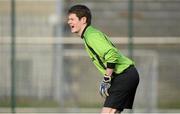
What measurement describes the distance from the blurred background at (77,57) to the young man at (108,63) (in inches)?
208

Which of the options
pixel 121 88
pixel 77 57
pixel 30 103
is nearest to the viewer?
pixel 121 88

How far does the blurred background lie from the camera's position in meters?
13.7

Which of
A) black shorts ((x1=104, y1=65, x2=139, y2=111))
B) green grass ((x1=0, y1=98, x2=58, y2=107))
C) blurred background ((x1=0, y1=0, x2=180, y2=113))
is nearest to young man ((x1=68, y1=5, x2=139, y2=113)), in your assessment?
black shorts ((x1=104, y1=65, x2=139, y2=111))

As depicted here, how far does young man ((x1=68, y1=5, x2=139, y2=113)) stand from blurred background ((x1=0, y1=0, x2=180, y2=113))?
5289 mm

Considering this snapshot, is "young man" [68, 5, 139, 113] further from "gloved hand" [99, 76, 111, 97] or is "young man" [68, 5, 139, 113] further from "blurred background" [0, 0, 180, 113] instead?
"blurred background" [0, 0, 180, 113]

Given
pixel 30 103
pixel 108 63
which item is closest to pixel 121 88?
pixel 108 63

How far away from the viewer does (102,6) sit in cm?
1441

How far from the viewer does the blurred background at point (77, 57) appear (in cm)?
1374

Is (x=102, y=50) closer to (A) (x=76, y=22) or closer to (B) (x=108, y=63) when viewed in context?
(B) (x=108, y=63)

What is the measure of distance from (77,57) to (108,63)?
21.3ft

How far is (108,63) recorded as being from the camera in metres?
7.93

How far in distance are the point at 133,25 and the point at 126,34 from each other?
303mm

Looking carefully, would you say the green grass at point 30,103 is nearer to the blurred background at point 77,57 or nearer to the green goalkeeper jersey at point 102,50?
the blurred background at point 77,57

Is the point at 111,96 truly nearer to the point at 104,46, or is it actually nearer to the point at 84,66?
the point at 104,46
